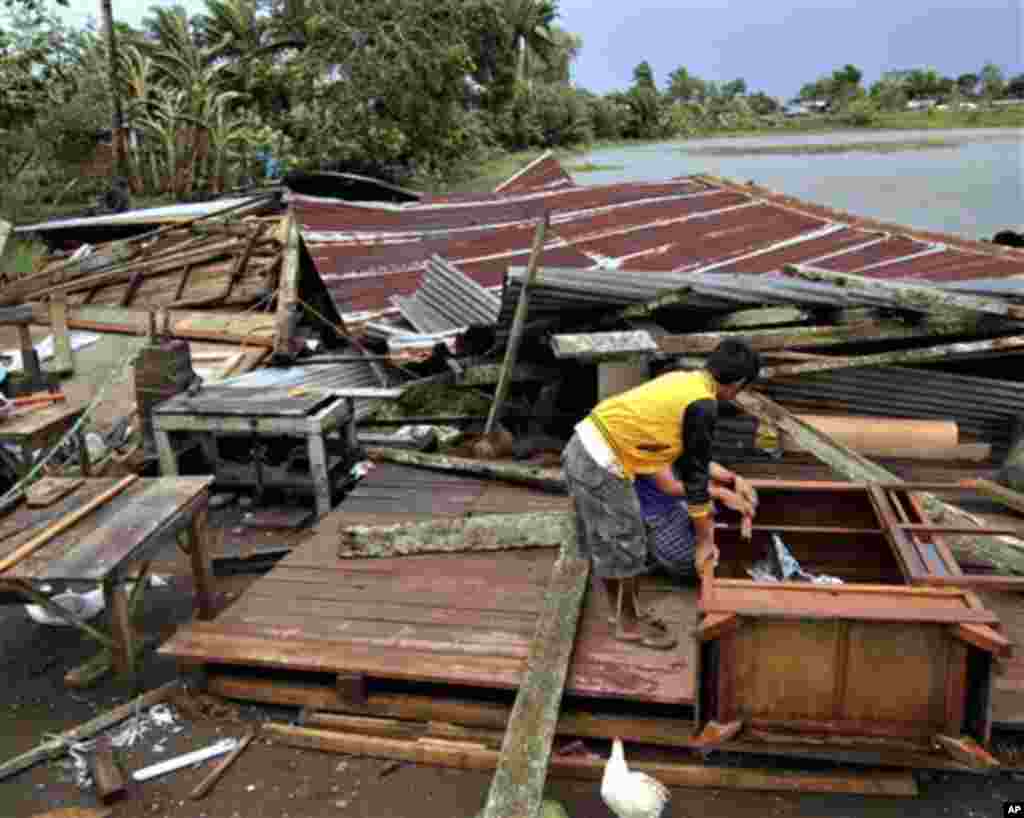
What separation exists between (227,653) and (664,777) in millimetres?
2322

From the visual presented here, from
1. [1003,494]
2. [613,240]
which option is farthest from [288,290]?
[1003,494]

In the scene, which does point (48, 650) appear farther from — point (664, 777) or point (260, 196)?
point (260, 196)

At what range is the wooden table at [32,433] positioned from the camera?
276 inches

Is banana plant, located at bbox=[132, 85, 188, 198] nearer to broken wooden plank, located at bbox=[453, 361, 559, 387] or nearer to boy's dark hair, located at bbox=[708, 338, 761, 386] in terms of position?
broken wooden plank, located at bbox=[453, 361, 559, 387]

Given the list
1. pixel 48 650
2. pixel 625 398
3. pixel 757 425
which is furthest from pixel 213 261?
pixel 625 398

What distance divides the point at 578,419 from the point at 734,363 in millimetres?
3524

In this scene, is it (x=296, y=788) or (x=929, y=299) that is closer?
(x=296, y=788)

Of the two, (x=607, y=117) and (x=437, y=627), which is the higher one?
(x=607, y=117)

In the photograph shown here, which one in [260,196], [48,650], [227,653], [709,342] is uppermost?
[260,196]

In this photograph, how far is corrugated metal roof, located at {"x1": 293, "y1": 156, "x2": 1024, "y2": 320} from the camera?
10688mm

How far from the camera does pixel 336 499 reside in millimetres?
7414

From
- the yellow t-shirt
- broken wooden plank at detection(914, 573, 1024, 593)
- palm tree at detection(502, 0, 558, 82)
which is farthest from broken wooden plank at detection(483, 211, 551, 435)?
palm tree at detection(502, 0, 558, 82)

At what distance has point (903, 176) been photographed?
96.2ft

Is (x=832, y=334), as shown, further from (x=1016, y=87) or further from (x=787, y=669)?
(x=1016, y=87)
